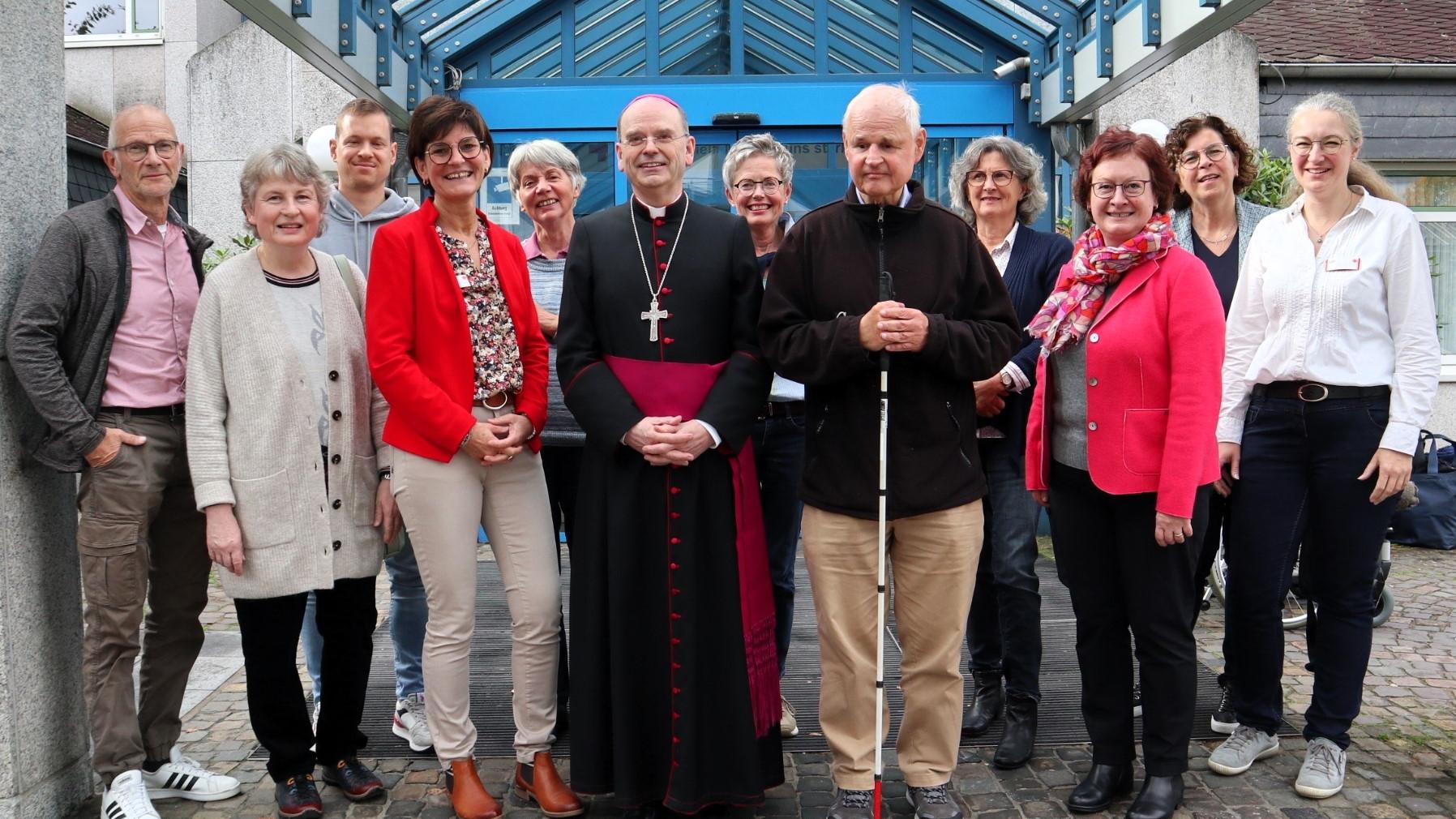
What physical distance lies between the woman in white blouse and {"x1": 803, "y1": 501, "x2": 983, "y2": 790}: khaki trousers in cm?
111

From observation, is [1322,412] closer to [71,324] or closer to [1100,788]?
[1100,788]

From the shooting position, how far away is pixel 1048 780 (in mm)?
4117

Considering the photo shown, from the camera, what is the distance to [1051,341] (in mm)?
3832

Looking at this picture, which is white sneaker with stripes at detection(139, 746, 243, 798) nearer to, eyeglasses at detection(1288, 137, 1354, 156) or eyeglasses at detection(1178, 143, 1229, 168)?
eyeglasses at detection(1178, 143, 1229, 168)

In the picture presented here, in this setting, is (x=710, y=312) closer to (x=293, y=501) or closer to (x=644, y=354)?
(x=644, y=354)

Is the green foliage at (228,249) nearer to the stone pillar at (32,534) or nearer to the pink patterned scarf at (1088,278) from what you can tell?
the stone pillar at (32,534)

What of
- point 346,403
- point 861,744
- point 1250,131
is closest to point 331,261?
point 346,403

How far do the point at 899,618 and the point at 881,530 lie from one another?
14.6 inches

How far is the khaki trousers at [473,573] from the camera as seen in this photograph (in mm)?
3734

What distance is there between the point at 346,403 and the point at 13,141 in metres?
1.21

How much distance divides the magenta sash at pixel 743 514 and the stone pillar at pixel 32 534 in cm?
178

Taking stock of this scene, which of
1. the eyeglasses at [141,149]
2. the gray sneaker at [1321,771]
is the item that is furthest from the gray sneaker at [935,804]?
the eyeglasses at [141,149]

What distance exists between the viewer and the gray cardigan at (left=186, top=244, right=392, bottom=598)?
3598 mm

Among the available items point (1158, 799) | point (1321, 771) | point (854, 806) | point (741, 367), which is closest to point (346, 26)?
point (741, 367)
